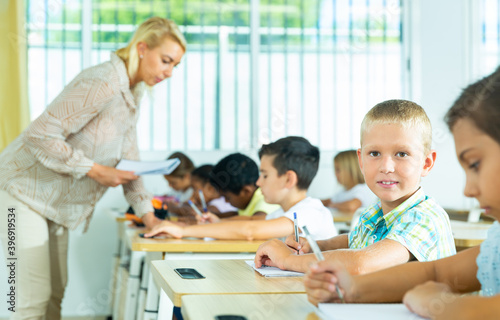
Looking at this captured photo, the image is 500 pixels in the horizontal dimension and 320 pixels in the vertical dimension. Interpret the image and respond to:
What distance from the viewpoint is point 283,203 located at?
7.32ft

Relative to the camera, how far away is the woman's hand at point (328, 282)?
85 cm

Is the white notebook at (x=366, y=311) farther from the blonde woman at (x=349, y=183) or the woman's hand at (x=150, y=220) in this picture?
the blonde woman at (x=349, y=183)

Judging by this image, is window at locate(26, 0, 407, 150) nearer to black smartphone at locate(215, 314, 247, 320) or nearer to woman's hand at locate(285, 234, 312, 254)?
woman's hand at locate(285, 234, 312, 254)

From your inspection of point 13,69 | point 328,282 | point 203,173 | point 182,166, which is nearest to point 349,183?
point 203,173

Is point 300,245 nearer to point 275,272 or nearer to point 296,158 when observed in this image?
point 275,272

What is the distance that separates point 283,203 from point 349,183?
6.47ft

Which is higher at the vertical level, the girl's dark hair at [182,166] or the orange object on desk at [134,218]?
the girl's dark hair at [182,166]

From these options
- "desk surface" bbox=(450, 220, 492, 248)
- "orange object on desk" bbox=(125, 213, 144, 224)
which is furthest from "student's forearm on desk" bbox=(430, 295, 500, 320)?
"orange object on desk" bbox=(125, 213, 144, 224)

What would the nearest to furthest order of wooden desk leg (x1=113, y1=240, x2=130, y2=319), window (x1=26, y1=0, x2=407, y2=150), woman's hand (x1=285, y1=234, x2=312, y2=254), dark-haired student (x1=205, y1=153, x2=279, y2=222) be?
woman's hand (x1=285, y1=234, x2=312, y2=254), dark-haired student (x1=205, y1=153, x2=279, y2=222), wooden desk leg (x1=113, y1=240, x2=130, y2=319), window (x1=26, y1=0, x2=407, y2=150)

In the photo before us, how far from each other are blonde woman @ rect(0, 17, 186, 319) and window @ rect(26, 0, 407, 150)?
2016 millimetres

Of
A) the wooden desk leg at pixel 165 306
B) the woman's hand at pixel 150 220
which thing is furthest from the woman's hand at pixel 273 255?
the woman's hand at pixel 150 220

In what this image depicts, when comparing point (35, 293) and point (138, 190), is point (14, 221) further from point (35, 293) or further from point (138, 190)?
point (138, 190)

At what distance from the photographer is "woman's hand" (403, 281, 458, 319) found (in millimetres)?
761

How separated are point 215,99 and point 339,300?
368 cm
